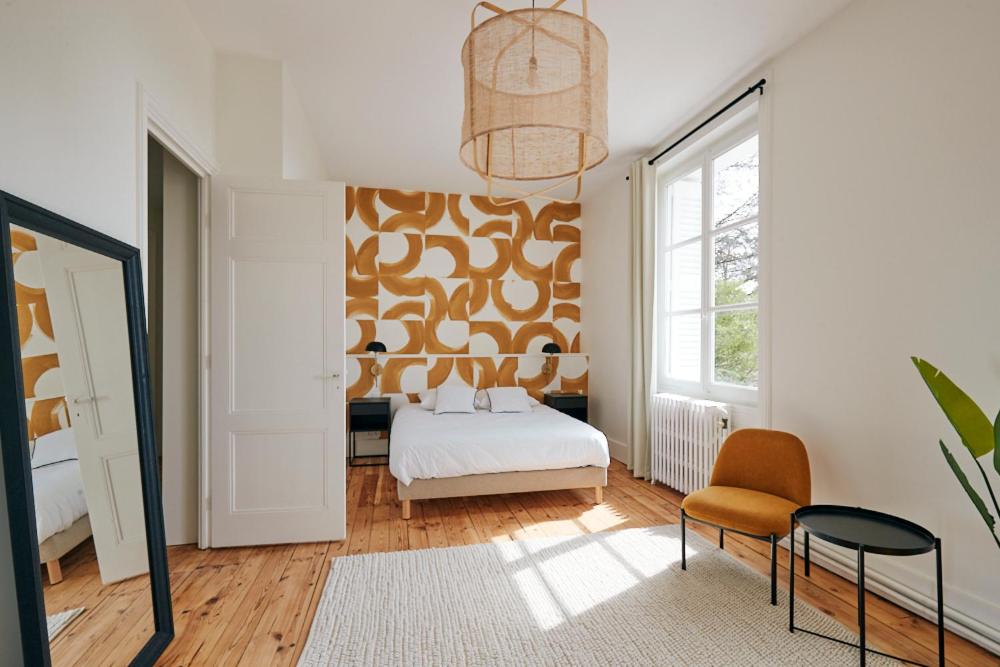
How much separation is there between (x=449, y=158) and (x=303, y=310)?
85.6 inches

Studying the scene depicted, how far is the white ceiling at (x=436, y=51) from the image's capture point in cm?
253

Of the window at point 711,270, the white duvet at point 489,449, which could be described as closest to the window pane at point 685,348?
the window at point 711,270

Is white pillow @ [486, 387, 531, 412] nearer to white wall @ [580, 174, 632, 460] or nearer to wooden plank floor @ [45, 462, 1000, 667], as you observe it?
white wall @ [580, 174, 632, 460]

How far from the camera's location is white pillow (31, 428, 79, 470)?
4.48ft

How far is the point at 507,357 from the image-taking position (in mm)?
5648

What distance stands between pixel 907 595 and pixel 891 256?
153cm

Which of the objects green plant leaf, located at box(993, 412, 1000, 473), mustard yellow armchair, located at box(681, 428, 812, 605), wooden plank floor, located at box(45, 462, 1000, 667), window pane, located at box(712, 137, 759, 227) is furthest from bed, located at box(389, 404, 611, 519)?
green plant leaf, located at box(993, 412, 1000, 473)

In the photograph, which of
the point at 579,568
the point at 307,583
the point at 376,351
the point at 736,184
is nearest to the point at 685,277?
the point at 736,184

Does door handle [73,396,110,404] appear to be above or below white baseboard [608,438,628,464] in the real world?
above

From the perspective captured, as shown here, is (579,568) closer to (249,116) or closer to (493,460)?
(493,460)

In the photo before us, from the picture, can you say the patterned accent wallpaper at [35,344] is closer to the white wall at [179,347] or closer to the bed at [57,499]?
the bed at [57,499]

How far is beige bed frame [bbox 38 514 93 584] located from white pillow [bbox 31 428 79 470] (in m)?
0.20

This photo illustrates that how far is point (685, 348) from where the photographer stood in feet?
13.7

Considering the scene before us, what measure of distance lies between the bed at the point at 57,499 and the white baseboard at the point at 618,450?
13.7 feet
